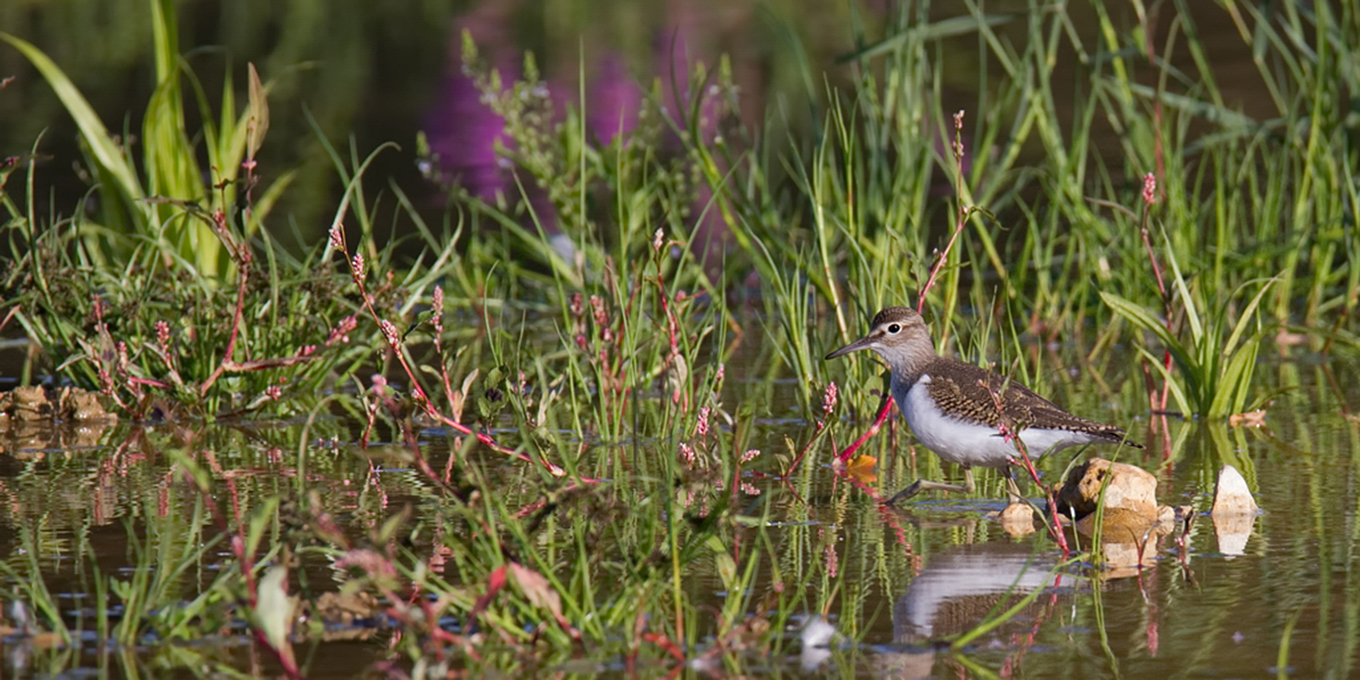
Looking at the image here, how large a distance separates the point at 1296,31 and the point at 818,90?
8.72 meters

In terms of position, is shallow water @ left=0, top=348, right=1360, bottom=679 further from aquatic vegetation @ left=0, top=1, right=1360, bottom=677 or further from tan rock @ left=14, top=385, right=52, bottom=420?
tan rock @ left=14, top=385, right=52, bottom=420

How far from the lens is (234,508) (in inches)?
219

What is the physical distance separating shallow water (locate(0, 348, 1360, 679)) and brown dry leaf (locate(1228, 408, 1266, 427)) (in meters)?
0.06

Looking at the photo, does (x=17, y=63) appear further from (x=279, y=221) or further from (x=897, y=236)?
(x=897, y=236)

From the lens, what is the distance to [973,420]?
18.5 ft

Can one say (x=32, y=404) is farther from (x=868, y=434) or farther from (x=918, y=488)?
(x=918, y=488)

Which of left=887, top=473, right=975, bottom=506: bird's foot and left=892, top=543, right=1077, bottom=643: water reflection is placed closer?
left=892, top=543, right=1077, bottom=643: water reflection

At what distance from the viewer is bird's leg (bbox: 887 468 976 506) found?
18.3 ft

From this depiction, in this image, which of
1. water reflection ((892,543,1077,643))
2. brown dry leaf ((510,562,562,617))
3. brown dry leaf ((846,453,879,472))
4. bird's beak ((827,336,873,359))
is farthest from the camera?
bird's beak ((827,336,873,359))

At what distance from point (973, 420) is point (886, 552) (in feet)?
2.55

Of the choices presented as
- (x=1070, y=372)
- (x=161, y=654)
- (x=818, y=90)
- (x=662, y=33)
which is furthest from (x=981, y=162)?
(x=662, y=33)

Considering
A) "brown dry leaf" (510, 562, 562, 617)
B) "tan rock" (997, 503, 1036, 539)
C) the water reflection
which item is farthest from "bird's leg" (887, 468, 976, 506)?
"brown dry leaf" (510, 562, 562, 617)

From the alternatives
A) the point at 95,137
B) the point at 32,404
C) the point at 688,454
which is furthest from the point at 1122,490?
the point at 95,137

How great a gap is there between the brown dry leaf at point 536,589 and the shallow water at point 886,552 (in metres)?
0.14
